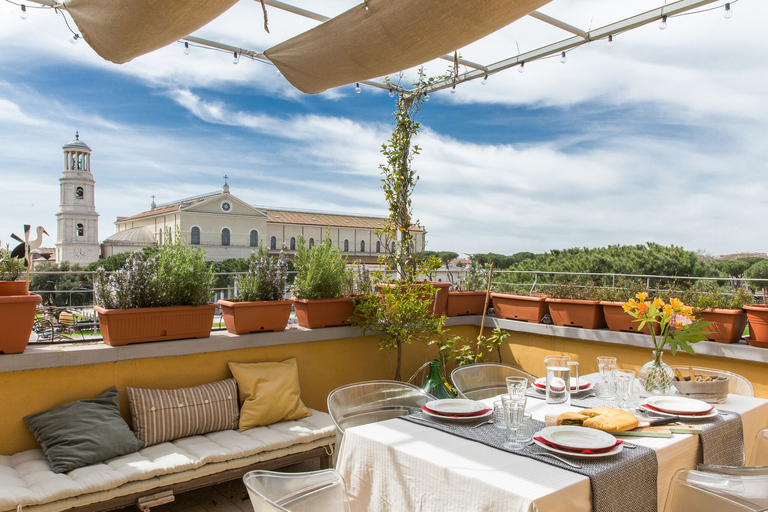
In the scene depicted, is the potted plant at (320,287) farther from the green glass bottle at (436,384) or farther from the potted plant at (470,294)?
the potted plant at (470,294)

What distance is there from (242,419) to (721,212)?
77.7ft

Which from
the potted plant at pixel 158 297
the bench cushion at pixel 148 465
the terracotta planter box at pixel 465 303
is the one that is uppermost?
the potted plant at pixel 158 297

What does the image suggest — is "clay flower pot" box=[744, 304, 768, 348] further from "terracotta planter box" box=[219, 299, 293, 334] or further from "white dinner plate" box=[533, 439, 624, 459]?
"terracotta planter box" box=[219, 299, 293, 334]

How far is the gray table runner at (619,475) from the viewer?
1325 mm

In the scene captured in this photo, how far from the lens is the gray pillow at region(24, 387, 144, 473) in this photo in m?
2.29

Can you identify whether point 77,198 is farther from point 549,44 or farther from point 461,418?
point 461,418

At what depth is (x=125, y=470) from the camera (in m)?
2.24

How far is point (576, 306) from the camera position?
12.0ft

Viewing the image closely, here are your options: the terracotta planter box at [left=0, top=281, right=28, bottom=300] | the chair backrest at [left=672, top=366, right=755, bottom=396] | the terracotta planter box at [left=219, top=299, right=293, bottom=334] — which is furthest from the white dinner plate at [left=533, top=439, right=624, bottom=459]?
the terracotta planter box at [left=0, top=281, right=28, bottom=300]

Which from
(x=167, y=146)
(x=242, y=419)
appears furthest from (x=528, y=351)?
(x=167, y=146)

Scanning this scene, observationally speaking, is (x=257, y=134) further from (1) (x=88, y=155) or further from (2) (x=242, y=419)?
(2) (x=242, y=419)

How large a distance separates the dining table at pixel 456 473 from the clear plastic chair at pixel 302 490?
107mm

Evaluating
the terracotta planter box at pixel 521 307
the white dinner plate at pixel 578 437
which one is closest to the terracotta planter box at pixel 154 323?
the white dinner plate at pixel 578 437

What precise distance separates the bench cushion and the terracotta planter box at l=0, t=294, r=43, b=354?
0.50 m
